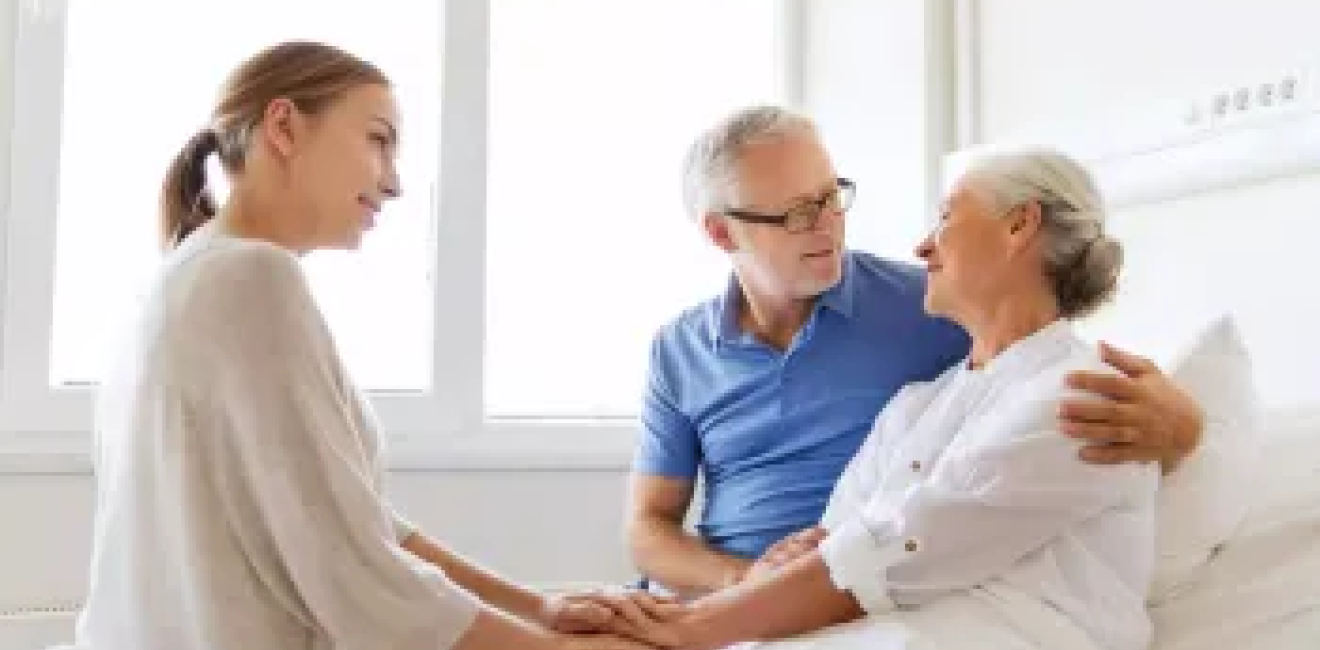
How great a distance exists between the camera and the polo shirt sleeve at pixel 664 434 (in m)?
2.04

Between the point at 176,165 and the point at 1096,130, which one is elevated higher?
the point at 1096,130

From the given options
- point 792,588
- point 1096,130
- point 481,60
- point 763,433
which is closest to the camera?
point 792,588

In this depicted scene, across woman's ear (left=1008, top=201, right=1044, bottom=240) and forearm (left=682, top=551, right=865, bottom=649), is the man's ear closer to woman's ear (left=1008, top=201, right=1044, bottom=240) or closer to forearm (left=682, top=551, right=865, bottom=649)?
woman's ear (left=1008, top=201, right=1044, bottom=240)

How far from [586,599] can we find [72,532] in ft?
3.72

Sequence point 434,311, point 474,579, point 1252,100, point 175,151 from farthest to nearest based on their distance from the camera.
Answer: point 434,311, point 175,151, point 1252,100, point 474,579

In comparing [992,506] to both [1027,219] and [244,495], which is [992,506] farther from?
[244,495]

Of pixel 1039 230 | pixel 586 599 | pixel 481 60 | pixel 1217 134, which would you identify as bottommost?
pixel 586 599

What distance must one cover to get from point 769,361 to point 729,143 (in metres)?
0.31

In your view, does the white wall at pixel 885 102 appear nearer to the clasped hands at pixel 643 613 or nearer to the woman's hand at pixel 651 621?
the clasped hands at pixel 643 613

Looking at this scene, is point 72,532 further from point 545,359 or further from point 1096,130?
point 1096,130

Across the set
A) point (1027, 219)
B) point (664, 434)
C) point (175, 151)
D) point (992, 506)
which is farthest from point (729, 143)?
point (175, 151)

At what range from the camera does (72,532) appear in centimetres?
232

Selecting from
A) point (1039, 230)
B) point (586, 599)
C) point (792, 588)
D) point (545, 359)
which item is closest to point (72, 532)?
point (545, 359)

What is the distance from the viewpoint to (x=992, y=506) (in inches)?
53.1
